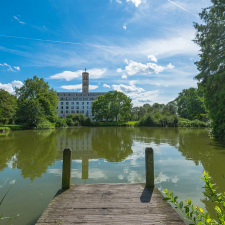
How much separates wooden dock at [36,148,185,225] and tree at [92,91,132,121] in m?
57.1

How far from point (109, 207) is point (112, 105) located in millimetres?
58563

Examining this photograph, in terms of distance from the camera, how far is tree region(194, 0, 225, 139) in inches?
639

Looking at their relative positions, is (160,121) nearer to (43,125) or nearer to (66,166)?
(43,125)

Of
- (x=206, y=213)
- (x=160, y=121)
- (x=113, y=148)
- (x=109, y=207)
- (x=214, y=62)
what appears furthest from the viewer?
(x=160, y=121)

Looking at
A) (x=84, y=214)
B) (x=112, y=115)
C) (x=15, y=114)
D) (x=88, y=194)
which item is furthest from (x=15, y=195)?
(x=112, y=115)

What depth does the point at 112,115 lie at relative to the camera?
62.8m

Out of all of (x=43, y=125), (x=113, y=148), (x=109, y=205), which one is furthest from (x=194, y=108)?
(x=109, y=205)

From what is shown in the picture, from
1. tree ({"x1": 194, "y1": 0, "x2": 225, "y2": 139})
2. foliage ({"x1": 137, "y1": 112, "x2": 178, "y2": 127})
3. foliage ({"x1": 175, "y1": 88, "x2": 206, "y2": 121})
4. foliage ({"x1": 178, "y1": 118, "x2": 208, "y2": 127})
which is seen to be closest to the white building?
foliage ({"x1": 137, "y1": 112, "x2": 178, "y2": 127})

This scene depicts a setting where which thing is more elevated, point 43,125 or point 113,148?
point 43,125

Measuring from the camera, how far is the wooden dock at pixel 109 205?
11.2 ft

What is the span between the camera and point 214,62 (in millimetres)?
16188

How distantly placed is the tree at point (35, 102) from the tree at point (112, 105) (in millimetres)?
17465

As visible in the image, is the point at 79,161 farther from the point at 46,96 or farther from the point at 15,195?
the point at 46,96

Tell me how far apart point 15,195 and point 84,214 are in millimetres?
2832
